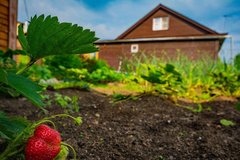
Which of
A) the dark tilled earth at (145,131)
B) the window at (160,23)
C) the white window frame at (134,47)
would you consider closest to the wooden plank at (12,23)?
the dark tilled earth at (145,131)

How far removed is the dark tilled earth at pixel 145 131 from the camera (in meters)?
1.20

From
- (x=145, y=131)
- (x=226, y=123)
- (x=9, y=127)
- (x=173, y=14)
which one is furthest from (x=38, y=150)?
(x=173, y=14)

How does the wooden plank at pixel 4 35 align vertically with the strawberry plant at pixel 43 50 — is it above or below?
above

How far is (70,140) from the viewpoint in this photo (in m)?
1.22

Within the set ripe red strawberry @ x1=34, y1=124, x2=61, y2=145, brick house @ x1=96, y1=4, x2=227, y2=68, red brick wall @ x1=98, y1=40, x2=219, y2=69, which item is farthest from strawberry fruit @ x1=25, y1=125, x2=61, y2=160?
brick house @ x1=96, y1=4, x2=227, y2=68

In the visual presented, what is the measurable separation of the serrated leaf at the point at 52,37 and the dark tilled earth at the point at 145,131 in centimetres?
56

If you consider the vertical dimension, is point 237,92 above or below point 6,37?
below

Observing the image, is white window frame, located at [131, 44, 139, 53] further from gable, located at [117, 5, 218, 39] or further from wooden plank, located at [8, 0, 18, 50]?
wooden plank, located at [8, 0, 18, 50]

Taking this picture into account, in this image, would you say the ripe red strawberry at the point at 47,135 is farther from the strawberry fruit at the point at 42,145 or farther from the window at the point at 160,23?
the window at the point at 160,23

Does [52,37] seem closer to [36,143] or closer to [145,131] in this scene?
[36,143]

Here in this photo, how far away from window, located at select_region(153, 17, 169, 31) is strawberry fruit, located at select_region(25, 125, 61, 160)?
1930 centimetres

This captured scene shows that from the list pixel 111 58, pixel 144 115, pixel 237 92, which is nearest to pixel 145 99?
pixel 144 115

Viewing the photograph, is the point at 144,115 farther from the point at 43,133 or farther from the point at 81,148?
the point at 43,133

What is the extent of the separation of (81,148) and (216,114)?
1412 millimetres
